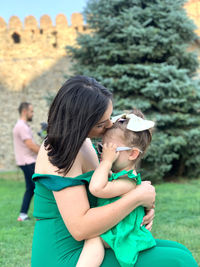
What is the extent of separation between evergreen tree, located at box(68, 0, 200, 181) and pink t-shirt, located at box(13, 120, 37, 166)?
134 inches

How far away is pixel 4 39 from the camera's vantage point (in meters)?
15.8

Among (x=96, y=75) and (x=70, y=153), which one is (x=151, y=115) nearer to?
(x=96, y=75)

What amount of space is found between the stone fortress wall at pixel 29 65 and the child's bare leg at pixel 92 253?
14.2 metres

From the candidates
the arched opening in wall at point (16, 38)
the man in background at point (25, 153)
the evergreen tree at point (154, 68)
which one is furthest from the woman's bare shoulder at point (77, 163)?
the arched opening in wall at point (16, 38)

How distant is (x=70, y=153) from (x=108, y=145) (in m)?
0.21

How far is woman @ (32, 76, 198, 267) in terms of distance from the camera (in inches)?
55.0

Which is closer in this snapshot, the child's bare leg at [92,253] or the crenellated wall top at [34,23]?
the child's bare leg at [92,253]

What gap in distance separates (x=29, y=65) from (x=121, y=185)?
1501cm

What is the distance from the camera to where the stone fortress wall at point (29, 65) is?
50.9ft

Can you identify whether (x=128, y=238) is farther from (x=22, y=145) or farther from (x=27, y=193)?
(x=22, y=145)

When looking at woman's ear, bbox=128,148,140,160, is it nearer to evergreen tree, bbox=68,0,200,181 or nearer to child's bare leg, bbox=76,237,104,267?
child's bare leg, bbox=76,237,104,267

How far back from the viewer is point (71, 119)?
143cm

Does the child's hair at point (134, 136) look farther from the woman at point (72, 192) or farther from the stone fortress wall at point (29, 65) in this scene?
the stone fortress wall at point (29, 65)

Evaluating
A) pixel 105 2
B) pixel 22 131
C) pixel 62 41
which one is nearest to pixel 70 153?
pixel 22 131
